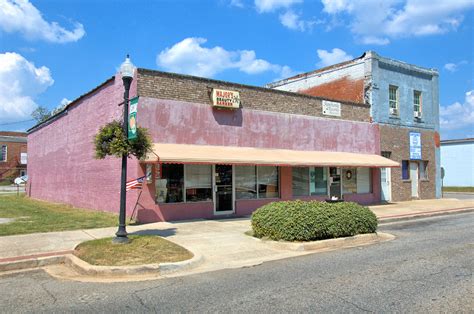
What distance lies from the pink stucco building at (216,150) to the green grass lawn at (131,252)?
3896 millimetres

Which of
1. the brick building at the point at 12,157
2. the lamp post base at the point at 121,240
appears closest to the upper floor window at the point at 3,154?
the brick building at the point at 12,157

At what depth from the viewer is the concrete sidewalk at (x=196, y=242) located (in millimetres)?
8828

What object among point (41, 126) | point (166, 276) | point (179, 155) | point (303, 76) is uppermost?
point (303, 76)

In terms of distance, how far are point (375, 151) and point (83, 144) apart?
47.8 feet

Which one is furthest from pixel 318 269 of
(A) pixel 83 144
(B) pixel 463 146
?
(B) pixel 463 146

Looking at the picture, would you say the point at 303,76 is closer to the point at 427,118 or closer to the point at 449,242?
the point at 427,118

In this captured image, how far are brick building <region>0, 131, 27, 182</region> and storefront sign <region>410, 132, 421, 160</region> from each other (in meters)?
49.2

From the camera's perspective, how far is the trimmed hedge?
1022 centimetres

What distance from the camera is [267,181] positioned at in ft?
57.7

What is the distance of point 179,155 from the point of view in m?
13.6

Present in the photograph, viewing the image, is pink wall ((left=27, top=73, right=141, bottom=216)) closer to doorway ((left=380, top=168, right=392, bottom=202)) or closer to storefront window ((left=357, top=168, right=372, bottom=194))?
storefront window ((left=357, top=168, right=372, bottom=194))

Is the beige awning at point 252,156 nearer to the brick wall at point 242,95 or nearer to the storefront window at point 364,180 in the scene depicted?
the storefront window at point 364,180

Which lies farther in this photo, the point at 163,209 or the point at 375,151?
the point at 375,151

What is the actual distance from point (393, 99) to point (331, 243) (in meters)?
15.9
